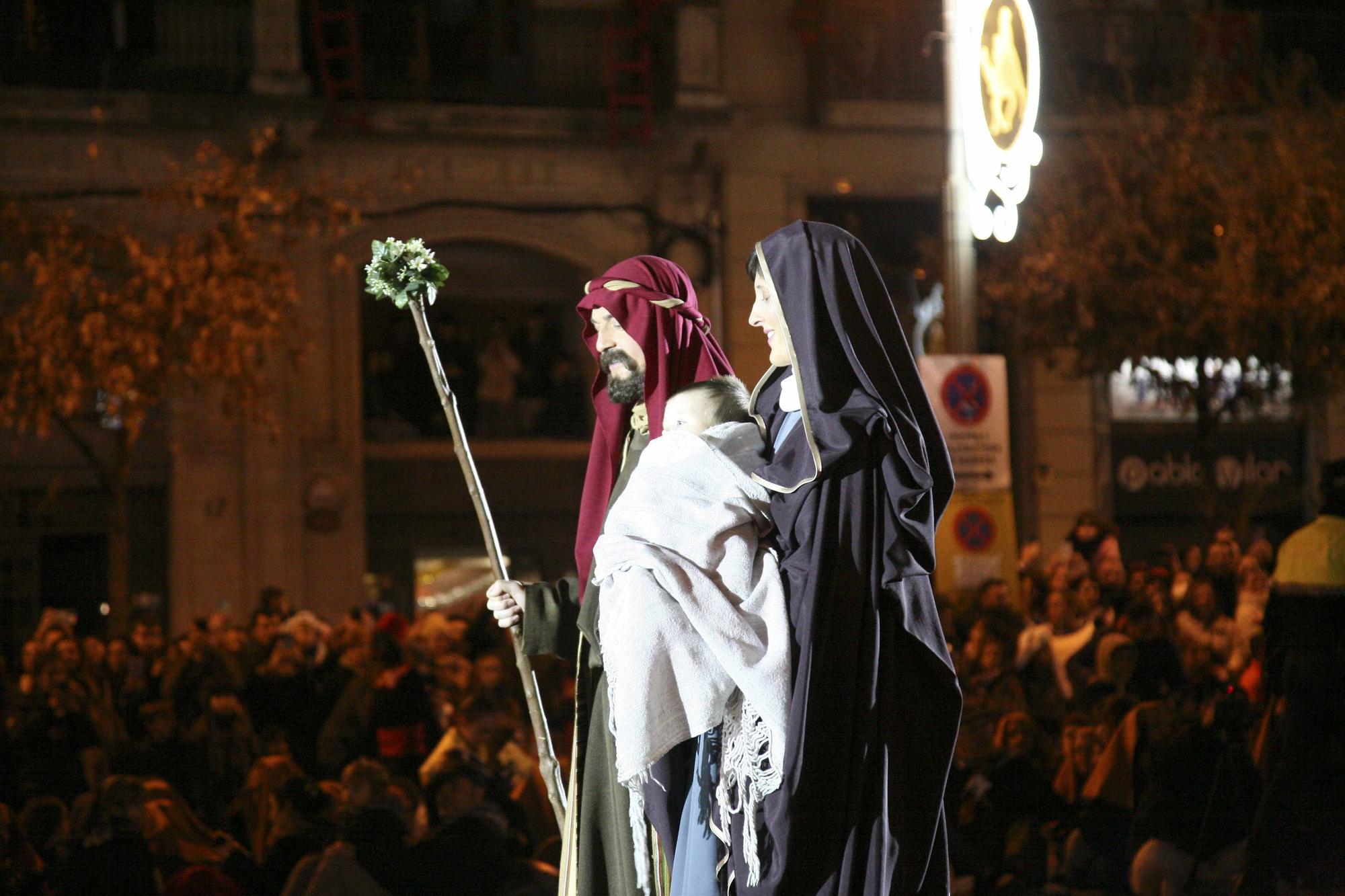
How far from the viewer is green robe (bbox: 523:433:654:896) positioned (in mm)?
4203

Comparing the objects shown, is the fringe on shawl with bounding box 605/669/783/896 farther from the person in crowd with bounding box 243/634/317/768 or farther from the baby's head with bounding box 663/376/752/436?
the person in crowd with bounding box 243/634/317/768

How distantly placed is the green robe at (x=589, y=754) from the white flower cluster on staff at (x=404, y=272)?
755 millimetres

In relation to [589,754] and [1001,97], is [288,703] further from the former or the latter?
[589,754]

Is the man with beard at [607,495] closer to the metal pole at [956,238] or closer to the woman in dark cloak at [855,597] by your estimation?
the woman in dark cloak at [855,597]

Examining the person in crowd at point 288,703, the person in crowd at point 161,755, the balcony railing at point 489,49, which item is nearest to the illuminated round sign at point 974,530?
the person in crowd at point 288,703

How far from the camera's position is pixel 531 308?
18.4 metres

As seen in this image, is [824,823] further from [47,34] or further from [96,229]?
[47,34]

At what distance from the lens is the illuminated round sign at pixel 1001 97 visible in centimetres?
873

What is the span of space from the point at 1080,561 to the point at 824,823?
830 cm


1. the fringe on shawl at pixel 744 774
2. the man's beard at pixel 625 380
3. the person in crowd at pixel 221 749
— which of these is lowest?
the person in crowd at pixel 221 749

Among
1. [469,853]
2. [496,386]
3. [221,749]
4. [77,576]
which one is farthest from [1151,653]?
[77,576]

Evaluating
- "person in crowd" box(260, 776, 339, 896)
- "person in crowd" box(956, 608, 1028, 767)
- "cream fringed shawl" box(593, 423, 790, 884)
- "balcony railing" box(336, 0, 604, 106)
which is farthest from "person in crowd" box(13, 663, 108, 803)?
"balcony railing" box(336, 0, 604, 106)

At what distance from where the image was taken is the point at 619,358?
175 inches

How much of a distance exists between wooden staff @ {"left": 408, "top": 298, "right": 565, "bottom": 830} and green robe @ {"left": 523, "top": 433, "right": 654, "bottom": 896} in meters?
0.08
